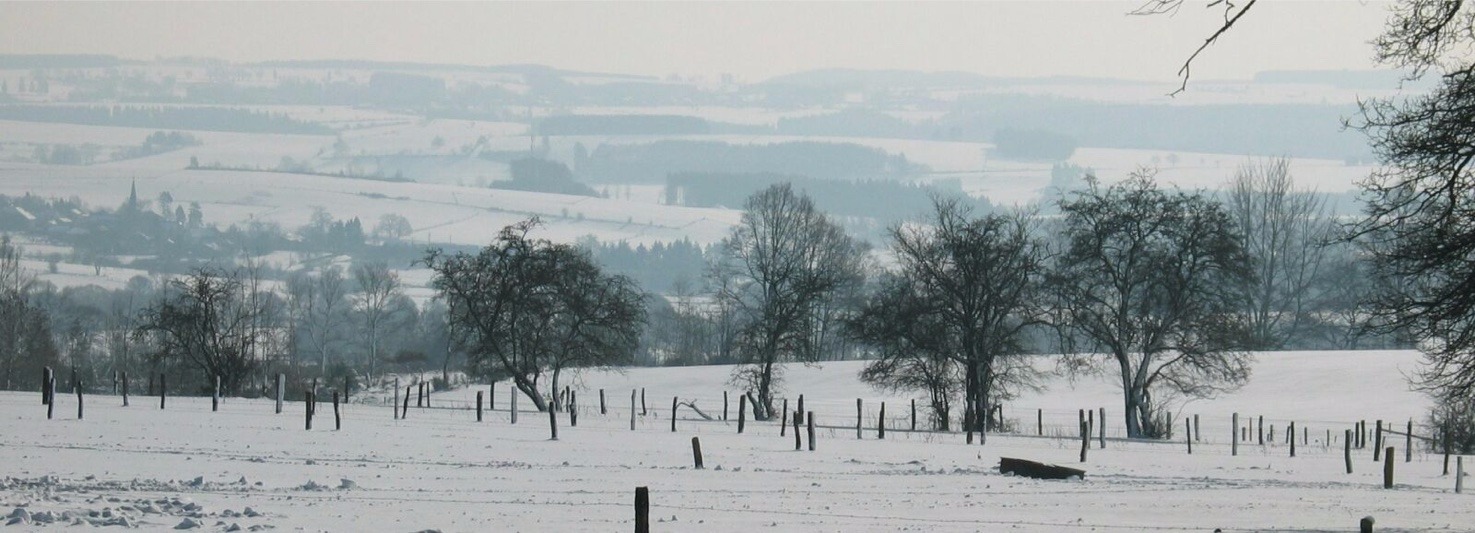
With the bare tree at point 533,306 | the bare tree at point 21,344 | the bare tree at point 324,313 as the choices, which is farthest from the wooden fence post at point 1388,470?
the bare tree at point 324,313

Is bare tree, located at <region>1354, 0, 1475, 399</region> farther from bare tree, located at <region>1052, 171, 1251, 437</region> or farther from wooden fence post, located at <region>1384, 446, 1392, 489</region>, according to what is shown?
bare tree, located at <region>1052, 171, 1251, 437</region>

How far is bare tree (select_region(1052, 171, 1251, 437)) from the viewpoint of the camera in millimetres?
56750

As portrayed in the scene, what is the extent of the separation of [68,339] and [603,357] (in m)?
73.1

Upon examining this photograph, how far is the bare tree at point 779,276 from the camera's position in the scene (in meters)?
68.0

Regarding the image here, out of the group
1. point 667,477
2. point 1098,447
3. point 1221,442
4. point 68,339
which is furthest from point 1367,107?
point 68,339

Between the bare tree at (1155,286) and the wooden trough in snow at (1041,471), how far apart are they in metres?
23.4

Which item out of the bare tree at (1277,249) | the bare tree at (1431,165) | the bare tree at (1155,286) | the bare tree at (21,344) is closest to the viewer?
the bare tree at (1431,165)

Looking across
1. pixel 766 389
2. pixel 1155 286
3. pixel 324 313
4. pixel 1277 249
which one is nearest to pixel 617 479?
pixel 1155 286

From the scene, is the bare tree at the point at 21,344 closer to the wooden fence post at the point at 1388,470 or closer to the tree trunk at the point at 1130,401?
the tree trunk at the point at 1130,401

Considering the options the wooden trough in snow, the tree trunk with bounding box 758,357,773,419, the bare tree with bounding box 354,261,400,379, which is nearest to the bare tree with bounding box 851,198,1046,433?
the tree trunk with bounding box 758,357,773,419

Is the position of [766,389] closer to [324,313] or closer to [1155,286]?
[1155,286]

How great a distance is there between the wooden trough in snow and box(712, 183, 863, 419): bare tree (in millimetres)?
30031

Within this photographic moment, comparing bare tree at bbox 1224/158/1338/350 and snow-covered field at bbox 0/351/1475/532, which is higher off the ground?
bare tree at bbox 1224/158/1338/350

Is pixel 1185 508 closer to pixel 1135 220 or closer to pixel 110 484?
pixel 110 484
